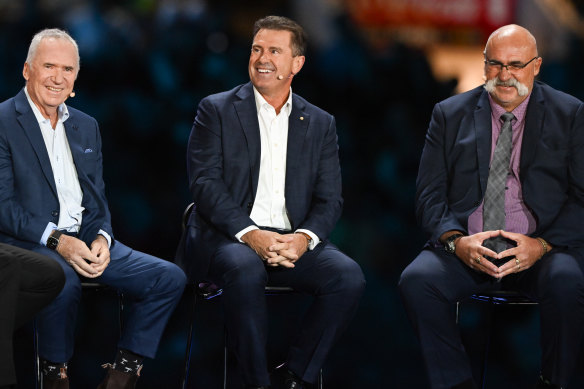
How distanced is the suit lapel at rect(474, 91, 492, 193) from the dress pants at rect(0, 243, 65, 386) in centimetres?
190

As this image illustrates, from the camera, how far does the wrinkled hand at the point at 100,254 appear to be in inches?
140

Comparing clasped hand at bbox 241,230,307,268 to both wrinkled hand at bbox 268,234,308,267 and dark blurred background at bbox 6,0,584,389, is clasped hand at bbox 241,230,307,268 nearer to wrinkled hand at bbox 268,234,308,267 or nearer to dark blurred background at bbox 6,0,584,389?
wrinkled hand at bbox 268,234,308,267

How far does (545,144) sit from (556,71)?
849 mm

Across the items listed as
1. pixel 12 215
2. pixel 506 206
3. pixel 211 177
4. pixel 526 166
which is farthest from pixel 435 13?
pixel 12 215

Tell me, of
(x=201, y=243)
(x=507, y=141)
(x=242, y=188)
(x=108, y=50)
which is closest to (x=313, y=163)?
(x=242, y=188)

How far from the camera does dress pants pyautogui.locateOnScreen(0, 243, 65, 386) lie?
10.1 ft

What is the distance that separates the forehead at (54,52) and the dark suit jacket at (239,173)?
65 cm

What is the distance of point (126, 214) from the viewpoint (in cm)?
431

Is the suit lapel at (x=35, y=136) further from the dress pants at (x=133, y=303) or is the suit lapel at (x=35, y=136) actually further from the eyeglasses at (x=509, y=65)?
the eyeglasses at (x=509, y=65)

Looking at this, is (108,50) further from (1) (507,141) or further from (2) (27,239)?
(1) (507,141)

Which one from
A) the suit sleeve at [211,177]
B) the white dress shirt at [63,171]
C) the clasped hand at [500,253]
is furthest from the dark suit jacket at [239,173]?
the clasped hand at [500,253]

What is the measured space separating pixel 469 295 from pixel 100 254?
163 centimetres

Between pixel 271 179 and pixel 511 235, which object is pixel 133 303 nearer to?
pixel 271 179

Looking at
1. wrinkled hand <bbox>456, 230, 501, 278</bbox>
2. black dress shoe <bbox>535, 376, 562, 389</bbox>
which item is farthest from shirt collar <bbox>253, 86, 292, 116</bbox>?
black dress shoe <bbox>535, 376, 562, 389</bbox>
